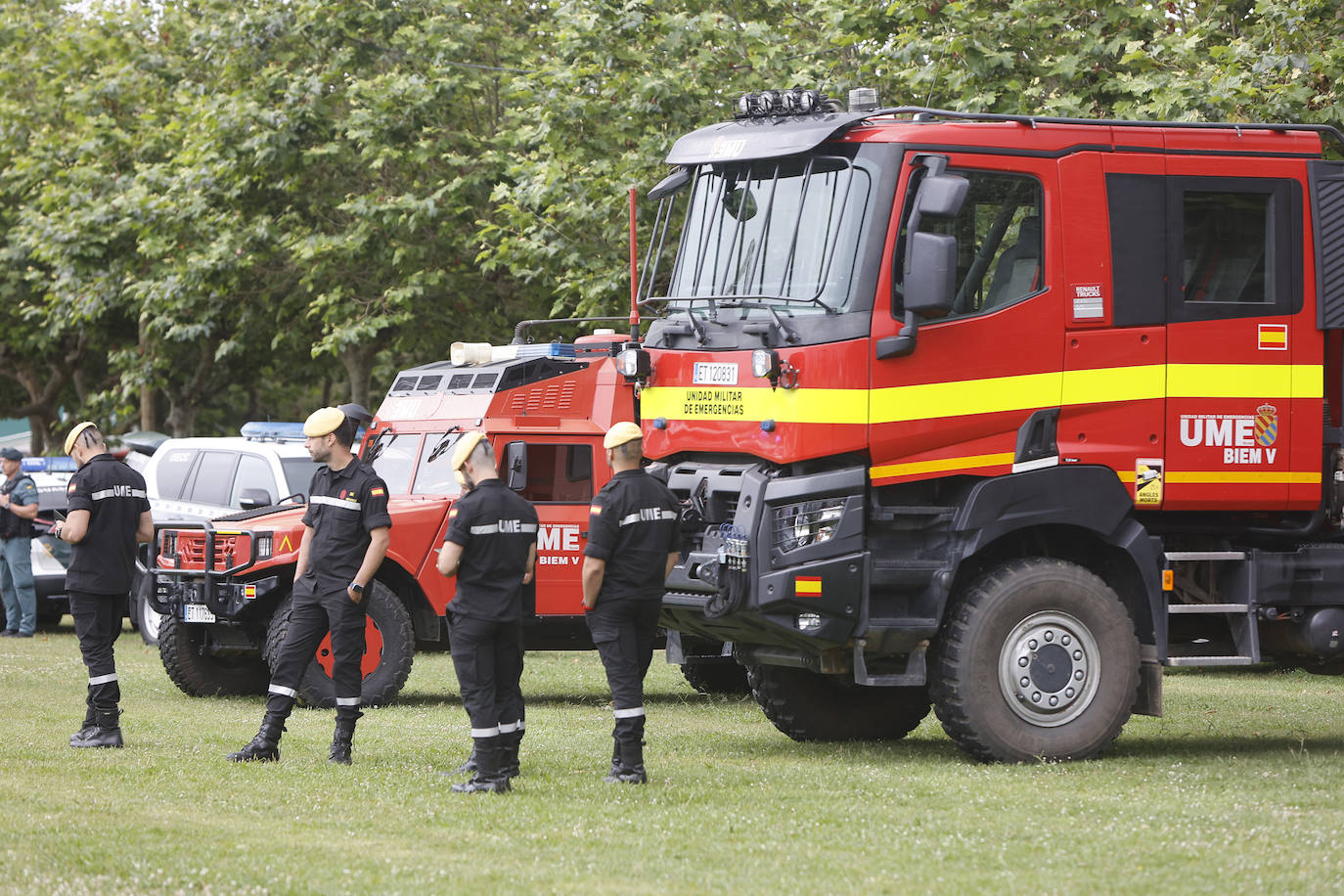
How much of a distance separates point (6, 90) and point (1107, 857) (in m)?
26.4

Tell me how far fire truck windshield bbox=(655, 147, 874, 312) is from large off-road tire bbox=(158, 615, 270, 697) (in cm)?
563

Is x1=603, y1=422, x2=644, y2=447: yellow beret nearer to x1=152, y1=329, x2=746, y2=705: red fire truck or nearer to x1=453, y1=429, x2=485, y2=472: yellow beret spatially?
x1=453, y1=429, x2=485, y2=472: yellow beret

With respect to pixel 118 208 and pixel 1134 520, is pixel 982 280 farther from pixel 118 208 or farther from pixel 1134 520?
pixel 118 208

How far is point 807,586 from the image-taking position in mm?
9383

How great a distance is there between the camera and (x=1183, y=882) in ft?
22.5

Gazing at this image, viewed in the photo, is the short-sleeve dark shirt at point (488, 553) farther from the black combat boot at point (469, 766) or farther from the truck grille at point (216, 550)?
the truck grille at point (216, 550)

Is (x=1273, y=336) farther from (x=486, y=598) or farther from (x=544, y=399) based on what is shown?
(x=544, y=399)

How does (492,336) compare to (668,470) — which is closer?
(668,470)

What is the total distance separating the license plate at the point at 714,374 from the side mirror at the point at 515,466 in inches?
142

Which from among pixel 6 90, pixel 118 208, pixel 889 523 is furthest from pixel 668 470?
pixel 6 90

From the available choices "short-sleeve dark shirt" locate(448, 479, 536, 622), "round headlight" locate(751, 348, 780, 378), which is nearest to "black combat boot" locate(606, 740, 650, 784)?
"short-sleeve dark shirt" locate(448, 479, 536, 622)

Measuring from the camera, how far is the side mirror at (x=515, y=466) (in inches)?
531

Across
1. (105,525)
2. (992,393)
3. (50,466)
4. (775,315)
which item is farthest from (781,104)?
(50,466)

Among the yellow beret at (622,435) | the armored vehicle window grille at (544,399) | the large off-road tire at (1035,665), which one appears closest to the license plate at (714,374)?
the yellow beret at (622,435)
